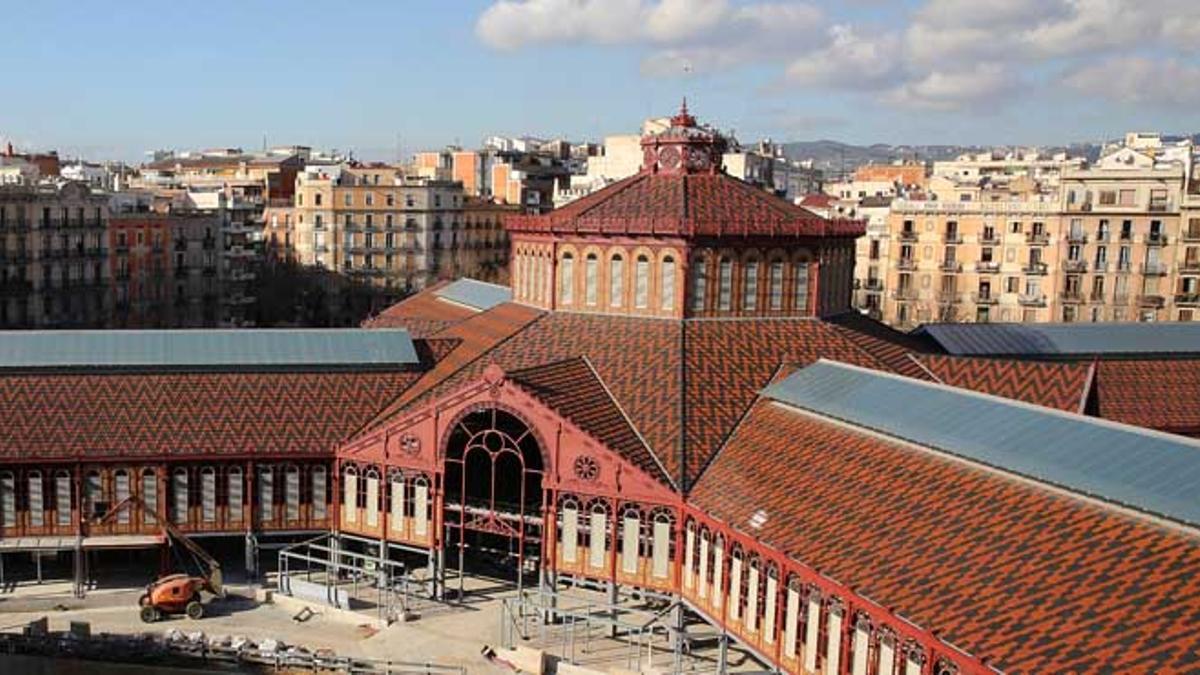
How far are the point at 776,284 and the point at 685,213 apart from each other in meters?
4.26

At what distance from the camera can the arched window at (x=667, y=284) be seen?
4231 centimetres

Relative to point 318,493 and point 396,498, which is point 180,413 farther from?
point 396,498

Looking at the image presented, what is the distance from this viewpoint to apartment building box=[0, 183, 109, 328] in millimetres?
80125

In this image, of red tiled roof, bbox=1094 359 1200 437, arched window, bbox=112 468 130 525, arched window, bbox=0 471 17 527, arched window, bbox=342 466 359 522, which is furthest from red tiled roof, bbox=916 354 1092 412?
arched window, bbox=0 471 17 527

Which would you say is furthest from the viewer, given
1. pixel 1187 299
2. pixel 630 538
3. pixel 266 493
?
pixel 1187 299

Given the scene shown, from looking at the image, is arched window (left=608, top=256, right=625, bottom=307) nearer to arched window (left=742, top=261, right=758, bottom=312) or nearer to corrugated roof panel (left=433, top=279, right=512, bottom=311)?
arched window (left=742, top=261, right=758, bottom=312)

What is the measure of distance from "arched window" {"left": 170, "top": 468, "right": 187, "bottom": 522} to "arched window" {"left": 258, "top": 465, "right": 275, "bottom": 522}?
244 cm

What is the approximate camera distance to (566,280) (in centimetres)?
4450

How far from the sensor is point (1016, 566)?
25.2 meters

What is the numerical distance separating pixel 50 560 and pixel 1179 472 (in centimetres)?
3602

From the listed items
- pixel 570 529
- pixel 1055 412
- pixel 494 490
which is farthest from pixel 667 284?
pixel 1055 412

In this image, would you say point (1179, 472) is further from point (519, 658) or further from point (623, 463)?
point (519, 658)

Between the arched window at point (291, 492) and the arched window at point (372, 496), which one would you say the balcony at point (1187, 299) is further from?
the arched window at point (291, 492)

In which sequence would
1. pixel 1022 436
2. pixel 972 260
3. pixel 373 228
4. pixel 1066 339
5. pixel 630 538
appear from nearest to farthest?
pixel 1022 436 < pixel 630 538 < pixel 1066 339 < pixel 972 260 < pixel 373 228
